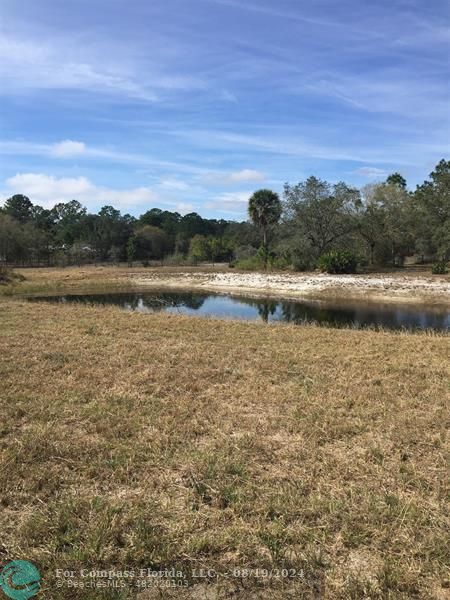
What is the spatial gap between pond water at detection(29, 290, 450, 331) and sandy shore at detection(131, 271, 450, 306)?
249 cm

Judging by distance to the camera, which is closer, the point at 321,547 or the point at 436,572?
the point at 436,572

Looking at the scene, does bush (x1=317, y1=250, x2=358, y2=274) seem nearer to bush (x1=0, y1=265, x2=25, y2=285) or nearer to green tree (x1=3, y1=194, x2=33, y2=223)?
bush (x1=0, y1=265, x2=25, y2=285)

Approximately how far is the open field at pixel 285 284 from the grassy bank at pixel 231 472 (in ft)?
71.3

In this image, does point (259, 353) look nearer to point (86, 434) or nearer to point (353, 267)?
point (86, 434)

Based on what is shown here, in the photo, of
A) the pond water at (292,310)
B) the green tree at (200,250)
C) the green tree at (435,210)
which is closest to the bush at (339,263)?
the green tree at (435,210)

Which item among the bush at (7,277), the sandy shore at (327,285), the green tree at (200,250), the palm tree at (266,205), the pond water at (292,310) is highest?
the palm tree at (266,205)

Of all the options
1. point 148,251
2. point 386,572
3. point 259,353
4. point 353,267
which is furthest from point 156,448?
point 148,251

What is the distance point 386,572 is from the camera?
2660mm

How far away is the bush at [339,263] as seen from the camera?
39156 mm

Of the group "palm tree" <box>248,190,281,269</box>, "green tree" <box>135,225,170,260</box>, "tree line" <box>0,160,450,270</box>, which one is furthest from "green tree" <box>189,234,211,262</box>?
"palm tree" <box>248,190,281,269</box>

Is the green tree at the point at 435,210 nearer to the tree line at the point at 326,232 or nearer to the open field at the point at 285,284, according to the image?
the tree line at the point at 326,232

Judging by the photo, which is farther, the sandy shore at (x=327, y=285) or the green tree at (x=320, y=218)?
the green tree at (x=320, y=218)

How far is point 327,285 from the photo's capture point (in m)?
32.3

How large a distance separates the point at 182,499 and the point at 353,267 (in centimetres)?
3860
